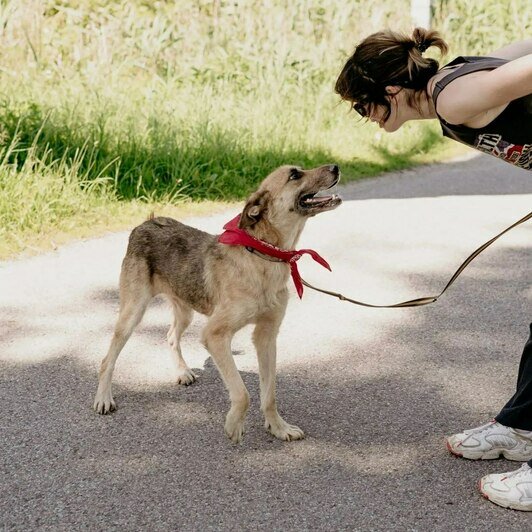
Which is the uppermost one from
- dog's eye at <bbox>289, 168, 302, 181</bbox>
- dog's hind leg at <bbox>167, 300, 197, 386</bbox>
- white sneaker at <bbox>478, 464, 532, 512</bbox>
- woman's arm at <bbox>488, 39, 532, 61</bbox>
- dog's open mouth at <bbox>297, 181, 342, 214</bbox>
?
woman's arm at <bbox>488, 39, 532, 61</bbox>

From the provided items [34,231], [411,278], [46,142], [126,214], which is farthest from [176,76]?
[411,278]

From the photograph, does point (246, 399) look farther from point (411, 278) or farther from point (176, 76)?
point (176, 76)

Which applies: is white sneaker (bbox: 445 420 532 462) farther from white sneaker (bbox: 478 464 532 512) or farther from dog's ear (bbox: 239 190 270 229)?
dog's ear (bbox: 239 190 270 229)

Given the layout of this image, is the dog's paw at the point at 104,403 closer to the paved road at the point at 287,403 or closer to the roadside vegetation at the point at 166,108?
the paved road at the point at 287,403

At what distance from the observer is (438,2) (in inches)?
629

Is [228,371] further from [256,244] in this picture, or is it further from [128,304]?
[128,304]

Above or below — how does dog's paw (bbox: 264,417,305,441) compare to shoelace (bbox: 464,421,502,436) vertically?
below

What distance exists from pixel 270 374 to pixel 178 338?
33.0 inches

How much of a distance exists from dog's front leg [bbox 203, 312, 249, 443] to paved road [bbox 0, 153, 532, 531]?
139 mm

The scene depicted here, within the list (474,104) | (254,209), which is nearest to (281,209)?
(254,209)

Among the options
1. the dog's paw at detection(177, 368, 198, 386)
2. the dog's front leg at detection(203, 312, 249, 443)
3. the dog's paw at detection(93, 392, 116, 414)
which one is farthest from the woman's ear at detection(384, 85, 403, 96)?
the dog's paw at detection(93, 392, 116, 414)

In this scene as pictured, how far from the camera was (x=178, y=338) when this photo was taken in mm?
5055

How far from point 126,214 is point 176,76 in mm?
3864

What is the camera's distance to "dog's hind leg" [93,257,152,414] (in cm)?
471
